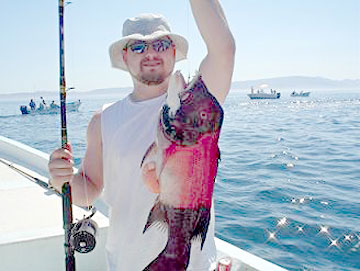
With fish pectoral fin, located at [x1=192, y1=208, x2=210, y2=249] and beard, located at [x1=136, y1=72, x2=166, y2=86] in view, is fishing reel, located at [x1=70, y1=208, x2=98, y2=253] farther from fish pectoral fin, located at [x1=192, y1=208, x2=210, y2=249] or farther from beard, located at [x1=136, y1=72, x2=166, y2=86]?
fish pectoral fin, located at [x1=192, y1=208, x2=210, y2=249]

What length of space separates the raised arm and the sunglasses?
0.88ft

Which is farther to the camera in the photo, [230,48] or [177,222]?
[230,48]

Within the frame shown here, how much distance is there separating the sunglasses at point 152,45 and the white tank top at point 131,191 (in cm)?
28

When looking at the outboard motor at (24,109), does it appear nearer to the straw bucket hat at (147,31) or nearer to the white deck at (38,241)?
the white deck at (38,241)

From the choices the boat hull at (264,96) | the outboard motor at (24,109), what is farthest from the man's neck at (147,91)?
the boat hull at (264,96)

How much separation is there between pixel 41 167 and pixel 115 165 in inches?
226

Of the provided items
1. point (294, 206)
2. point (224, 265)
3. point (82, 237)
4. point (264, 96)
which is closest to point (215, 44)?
point (82, 237)

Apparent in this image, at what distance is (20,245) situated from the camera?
3568 mm

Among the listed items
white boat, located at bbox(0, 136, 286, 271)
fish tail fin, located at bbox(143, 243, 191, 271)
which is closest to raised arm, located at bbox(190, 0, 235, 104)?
fish tail fin, located at bbox(143, 243, 191, 271)

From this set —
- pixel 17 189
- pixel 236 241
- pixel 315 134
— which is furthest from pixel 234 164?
pixel 315 134

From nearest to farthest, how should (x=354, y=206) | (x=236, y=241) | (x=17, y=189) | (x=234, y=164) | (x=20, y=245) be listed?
(x=20, y=245), (x=17, y=189), (x=236, y=241), (x=354, y=206), (x=234, y=164)

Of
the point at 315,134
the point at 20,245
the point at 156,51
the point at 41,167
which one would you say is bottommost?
the point at 315,134

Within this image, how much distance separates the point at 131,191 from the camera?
2.26 meters

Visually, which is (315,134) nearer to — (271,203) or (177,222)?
(271,203)
